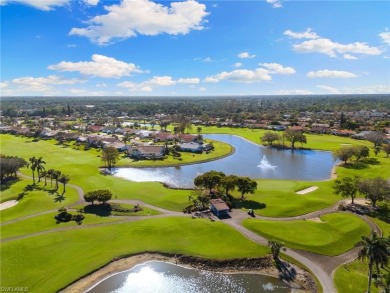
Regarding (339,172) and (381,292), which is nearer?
(381,292)

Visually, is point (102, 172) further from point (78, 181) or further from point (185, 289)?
point (185, 289)

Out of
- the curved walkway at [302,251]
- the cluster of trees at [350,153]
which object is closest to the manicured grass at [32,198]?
the curved walkway at [302,251]

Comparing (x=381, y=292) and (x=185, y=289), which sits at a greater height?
(x=381, y=292)

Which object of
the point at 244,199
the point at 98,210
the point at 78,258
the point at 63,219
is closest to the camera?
the point at 78,258

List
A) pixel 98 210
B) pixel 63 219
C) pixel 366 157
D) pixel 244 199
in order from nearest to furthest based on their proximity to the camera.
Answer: pixel 63 219 < pixel 98 210 < pixel 244 199 < pixel 366 157

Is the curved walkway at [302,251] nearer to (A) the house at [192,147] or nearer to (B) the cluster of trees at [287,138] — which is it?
(A) the house at [192,147]

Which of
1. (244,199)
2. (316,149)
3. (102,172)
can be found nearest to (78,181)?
(102,172)

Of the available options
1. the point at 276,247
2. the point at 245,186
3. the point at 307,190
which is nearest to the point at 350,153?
the point at 307,190
